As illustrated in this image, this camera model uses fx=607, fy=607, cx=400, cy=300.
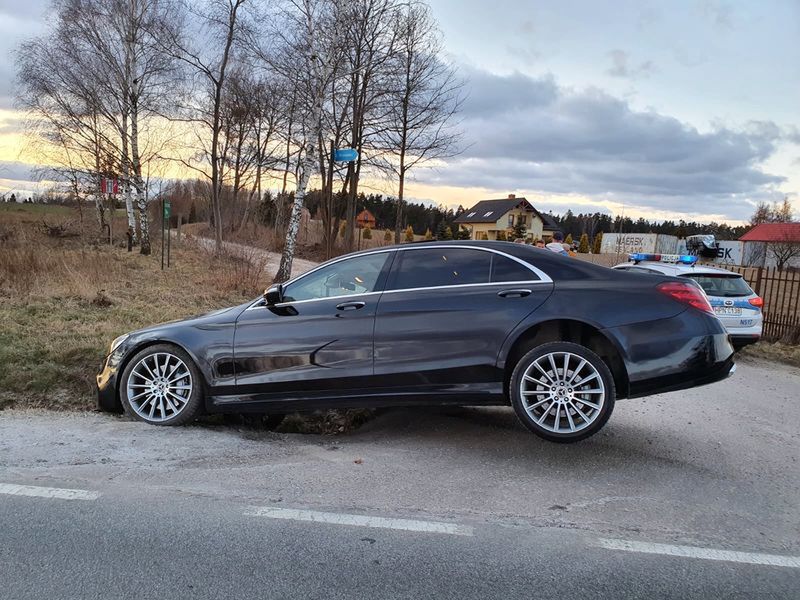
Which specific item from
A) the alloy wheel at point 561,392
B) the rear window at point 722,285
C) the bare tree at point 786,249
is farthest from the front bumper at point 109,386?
the bare tree at point 786,249

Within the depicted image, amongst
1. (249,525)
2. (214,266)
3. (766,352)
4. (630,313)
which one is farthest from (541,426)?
(214,266)

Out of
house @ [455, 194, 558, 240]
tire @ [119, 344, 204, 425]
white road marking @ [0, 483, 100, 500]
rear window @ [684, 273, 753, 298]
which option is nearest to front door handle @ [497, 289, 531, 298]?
tire @ [119, 344, 204, 425]

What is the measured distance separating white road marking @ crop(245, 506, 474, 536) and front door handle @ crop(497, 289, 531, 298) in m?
1.83

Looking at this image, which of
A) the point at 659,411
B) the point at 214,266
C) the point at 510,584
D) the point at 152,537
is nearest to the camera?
the point at 510,584

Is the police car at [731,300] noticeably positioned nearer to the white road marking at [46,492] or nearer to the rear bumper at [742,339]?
the rear bumper at [742,339]

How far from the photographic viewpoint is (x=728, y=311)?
10.2 m

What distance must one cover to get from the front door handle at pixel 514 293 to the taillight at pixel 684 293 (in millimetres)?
997

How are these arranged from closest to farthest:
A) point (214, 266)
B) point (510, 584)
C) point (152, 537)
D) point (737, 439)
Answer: point (510, 584) < point (152, 537) < point (737, 439) < point (214, 266)

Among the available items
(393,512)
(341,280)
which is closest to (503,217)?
(341,280)

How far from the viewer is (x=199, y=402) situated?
5.23m

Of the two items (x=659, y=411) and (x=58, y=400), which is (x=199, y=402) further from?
(x=659, y=411)

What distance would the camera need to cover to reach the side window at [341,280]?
16.7 feet

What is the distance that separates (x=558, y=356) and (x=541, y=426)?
54cm

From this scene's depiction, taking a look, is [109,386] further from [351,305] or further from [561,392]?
[561,392]
